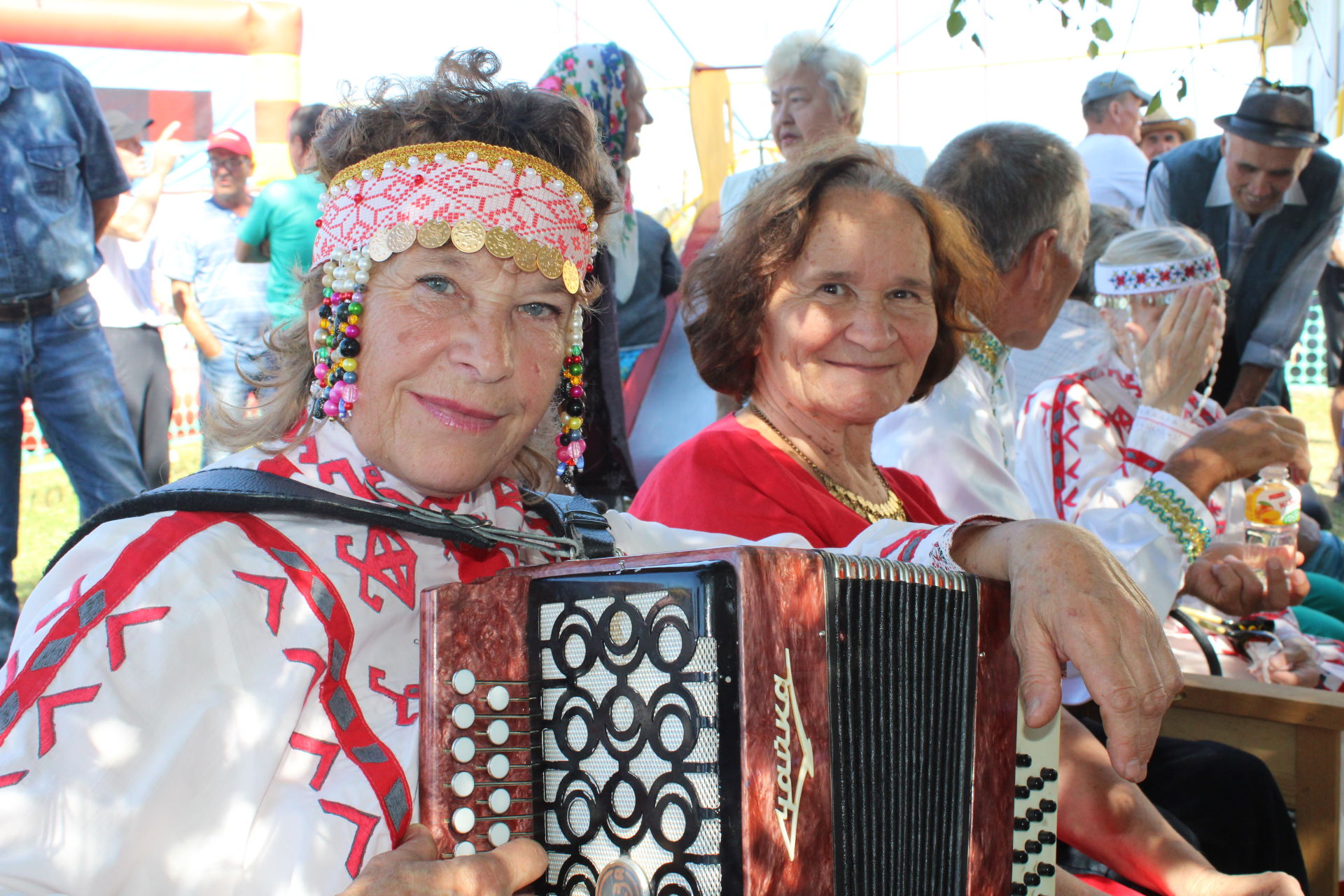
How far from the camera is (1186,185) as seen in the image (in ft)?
19.0

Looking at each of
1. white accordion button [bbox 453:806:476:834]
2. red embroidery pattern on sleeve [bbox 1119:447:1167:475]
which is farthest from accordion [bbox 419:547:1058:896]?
red embroidery pattern on sleeve [bbox 1119:447:1167:475]

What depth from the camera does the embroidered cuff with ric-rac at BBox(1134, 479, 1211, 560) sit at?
2664mm

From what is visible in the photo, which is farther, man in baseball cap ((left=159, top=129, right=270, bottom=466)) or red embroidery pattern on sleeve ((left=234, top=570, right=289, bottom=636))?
man in baseball cap ((left=159, top=129, right=270, bottom=466))

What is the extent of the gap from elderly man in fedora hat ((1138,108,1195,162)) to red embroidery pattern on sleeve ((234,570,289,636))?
25.0ft

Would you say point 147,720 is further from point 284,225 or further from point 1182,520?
point 284,225

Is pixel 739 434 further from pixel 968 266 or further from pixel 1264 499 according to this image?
pixel 1264 499

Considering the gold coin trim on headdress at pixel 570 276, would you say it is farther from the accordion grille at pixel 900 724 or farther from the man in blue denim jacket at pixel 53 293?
the man in blue denim jacket at pixel 53 293

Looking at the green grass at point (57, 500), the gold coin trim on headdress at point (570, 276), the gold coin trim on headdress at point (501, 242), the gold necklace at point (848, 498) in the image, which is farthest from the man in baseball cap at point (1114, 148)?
the gold coin trim on headdress at point (501, 242)

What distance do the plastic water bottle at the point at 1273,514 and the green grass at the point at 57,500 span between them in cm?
460

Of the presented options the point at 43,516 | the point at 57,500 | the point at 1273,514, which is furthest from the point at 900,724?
the point at 57,500

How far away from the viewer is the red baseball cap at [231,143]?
6320mm

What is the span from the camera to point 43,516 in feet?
25.1

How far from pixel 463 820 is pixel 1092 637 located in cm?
89

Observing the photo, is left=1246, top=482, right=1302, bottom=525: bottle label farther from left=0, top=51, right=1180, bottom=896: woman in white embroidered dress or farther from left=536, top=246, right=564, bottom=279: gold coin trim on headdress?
left=536, top=246, right=564, bottom=279: gold coin trim on headdress
